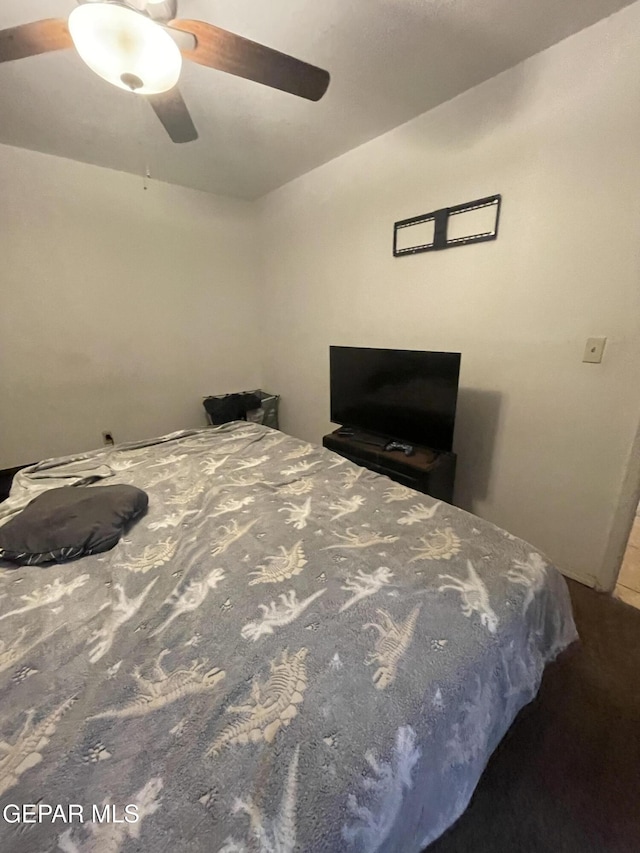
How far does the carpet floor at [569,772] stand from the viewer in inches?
38.7

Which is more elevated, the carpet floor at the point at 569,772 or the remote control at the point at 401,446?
the remote control at the point at 401,446

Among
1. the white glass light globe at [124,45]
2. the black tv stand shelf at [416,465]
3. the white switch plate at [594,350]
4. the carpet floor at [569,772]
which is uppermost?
the white glass light globe at [124,45]

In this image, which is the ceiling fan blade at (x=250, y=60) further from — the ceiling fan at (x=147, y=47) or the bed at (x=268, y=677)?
the bed at (x=268, y=677)

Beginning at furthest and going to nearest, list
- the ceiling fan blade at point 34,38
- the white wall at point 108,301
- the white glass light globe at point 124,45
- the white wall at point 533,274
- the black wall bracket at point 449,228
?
the white wall at point 108,301, the black wall bracket at point 449,228, the white wall at point 533,274, the ceiling fan blade at point 34,38, the white glass light globe at point 124,45

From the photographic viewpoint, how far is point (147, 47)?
1.00m

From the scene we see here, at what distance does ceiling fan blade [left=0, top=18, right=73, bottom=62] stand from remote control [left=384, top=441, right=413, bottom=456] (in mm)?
2154

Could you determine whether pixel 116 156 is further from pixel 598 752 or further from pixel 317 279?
pixel 598 752

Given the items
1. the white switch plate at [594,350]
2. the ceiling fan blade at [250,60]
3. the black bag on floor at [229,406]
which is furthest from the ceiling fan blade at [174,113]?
the black bag on floor at [229,406]

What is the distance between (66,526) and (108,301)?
2306 millimetres

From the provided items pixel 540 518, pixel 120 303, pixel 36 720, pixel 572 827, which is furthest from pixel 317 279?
pixel 572 827

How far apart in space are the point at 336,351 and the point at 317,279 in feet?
2.69

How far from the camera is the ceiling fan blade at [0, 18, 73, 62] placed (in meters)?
1.05

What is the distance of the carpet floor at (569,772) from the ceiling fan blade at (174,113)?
2.50 metres

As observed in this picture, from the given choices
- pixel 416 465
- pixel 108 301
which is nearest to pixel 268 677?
pixel 416 465
